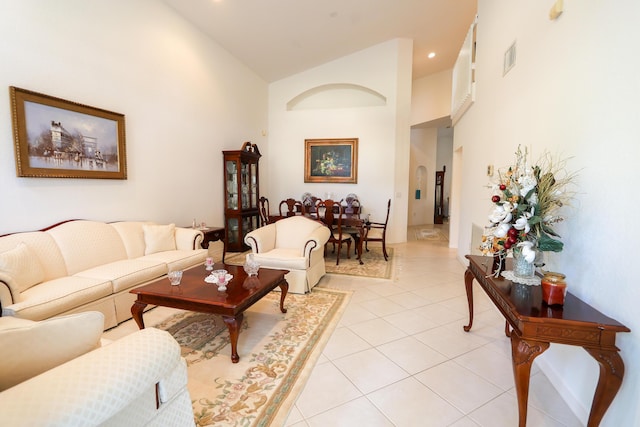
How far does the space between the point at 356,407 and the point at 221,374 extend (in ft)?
3.06

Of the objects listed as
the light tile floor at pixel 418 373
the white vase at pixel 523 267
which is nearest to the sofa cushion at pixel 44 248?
the light tile floor at pixel 418 373

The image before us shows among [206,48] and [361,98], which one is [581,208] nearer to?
[206,48]

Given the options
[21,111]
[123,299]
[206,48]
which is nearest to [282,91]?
[206,48]

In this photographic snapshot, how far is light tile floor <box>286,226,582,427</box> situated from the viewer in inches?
64.0

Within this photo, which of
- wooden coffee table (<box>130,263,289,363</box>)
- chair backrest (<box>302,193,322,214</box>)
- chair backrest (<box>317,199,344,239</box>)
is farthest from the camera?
chair backrest (<box>302,193,322,214</box>)

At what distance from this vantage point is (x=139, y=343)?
1.08 metres

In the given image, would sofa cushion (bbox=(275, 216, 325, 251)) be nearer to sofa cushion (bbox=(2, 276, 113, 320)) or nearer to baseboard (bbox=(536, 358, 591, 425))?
sofa cushion (bbox=(2, 276, 113, 320))

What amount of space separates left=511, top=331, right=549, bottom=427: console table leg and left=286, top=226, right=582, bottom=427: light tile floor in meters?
0.30

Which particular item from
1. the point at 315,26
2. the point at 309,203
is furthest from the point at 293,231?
the point at 315,26

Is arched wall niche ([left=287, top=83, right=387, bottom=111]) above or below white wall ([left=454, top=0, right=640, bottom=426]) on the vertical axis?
above

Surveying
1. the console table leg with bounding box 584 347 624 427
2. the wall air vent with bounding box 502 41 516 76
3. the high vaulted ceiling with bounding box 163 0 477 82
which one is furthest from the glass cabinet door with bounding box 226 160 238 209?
the console table leg with bounding box 584 347 624 427

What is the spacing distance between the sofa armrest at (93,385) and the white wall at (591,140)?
6.56ft

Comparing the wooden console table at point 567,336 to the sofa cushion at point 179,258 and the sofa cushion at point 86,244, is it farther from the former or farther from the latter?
the sofa cushion at point 86,244

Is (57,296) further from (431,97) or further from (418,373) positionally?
(431,97)
